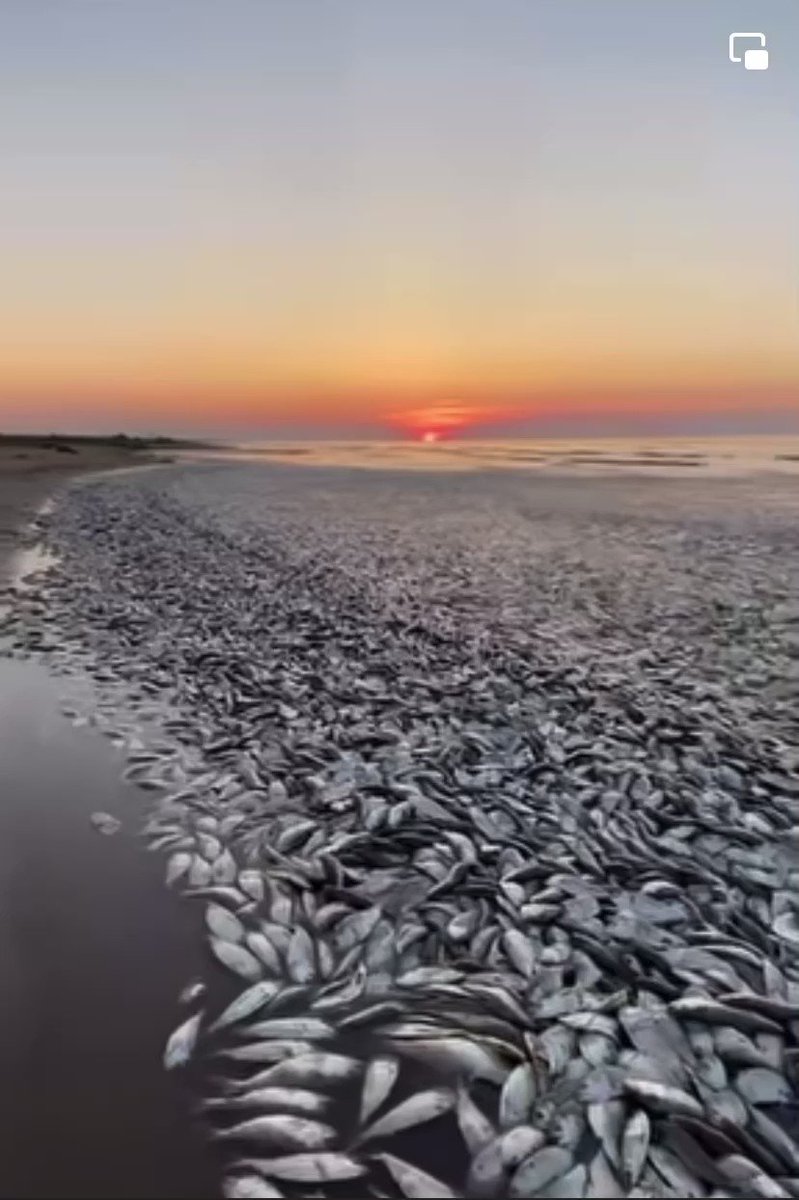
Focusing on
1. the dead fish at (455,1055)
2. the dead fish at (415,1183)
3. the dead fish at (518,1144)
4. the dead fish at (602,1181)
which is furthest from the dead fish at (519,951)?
the dead fish at (415,1183)

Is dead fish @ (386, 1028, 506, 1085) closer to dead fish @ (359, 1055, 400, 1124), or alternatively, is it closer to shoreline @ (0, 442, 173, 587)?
dead fish @ (359, 1055, 400, 1124)

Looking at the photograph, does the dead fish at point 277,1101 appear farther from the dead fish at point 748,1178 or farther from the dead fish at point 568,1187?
the dead fish at point 748,1178

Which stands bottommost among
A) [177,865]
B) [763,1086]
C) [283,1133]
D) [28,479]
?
[763,1086]

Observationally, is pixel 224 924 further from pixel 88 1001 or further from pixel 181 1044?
pixel 181 1044

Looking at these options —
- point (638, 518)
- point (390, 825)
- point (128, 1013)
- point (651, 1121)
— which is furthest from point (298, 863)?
point (638, 518)

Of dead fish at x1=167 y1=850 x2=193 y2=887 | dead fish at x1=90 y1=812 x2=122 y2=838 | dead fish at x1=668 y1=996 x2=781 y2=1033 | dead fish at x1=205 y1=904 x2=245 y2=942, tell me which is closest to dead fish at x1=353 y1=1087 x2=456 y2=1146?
dead fish at x1=668 y1=996 x2=781 y2=1033

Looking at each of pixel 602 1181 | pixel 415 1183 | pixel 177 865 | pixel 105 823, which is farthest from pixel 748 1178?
pixel 105 823

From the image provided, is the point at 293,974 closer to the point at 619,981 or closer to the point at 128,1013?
the point at 128,1013
